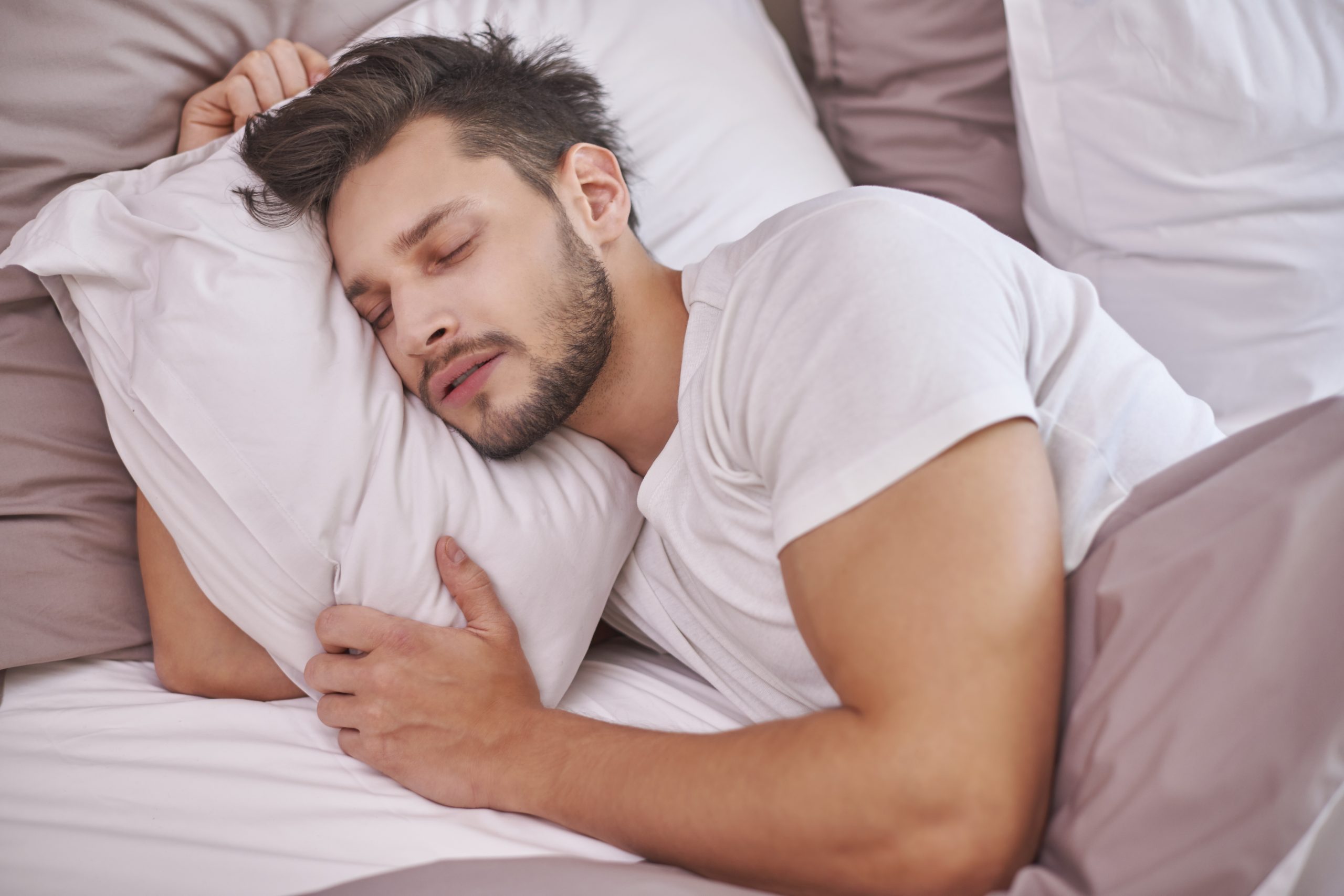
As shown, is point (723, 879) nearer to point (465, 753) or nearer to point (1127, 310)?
point (465, 753)

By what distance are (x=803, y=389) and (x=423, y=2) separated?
935 mm

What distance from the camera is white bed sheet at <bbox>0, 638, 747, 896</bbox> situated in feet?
2.55

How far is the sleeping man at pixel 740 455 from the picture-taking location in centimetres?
67

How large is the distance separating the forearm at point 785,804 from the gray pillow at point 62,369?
1.77 feet

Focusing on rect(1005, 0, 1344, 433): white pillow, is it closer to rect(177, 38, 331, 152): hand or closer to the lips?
the lips

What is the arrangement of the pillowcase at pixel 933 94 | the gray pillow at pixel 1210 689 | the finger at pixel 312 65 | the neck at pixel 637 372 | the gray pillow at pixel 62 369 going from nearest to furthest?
the gray pillow at pixel 1210 689 → the gray pillow at pixel 62 369 → the neck at pixel 637 372 → the finger at pixel 312 65 → the pillowcase at pixel 933 94

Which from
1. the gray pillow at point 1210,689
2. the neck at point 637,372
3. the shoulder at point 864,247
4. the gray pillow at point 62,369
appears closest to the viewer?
→ the gray pillow at point 1210,689

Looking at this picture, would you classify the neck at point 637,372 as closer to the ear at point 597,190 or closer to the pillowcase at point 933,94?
the ear at point 597,190

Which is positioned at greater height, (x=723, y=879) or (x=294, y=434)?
(x=294, y=434)

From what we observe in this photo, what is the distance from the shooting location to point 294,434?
0.95 m

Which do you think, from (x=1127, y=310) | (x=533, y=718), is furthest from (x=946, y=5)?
(x=533, y=718)

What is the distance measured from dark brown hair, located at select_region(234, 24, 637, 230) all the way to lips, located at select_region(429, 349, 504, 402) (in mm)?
228

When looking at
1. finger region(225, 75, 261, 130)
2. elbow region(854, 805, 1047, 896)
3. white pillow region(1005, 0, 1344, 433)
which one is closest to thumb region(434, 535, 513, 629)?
elbow region(854, 805, 1047, 896)

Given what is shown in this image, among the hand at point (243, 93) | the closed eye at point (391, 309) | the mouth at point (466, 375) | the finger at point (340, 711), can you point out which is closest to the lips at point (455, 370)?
the mouth at point (466, 375)
